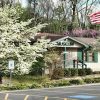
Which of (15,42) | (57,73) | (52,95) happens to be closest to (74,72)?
(57,73)

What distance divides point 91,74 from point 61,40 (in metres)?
4.64

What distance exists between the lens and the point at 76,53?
4750cm

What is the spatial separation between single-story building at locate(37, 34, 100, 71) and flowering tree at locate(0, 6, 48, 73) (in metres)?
8.46

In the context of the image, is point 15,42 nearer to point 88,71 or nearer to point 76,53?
point 88,71

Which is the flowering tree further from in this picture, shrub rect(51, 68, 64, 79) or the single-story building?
the single-story building

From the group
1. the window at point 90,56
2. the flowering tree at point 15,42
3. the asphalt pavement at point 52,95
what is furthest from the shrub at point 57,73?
the asphalt pavement at point 52,95

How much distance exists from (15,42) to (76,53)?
501 inches

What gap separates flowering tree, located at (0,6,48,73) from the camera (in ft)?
113

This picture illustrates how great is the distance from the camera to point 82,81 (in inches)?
1411

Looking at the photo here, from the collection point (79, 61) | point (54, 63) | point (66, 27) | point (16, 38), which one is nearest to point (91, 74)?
point (79, 61)

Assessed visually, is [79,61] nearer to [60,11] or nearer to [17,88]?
[17,88]

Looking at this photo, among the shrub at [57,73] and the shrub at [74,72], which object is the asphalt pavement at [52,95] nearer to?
the shrub at [57,73]

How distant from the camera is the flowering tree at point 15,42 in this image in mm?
34562

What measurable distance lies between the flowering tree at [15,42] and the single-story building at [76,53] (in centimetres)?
846
